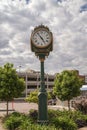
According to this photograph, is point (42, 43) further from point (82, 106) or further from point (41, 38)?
point (82, 106)

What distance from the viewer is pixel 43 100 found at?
62.8 ft

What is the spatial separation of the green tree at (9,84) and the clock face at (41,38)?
204 inches

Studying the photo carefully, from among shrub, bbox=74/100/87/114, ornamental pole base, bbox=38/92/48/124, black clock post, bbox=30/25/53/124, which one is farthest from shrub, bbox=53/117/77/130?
shrub, bbox=74/100/87/114

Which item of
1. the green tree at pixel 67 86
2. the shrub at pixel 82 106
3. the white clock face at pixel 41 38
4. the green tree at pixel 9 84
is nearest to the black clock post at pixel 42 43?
the white clock face at pixel 41 38

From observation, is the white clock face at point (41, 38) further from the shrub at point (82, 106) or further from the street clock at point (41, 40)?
the shrub at point (82, 106)

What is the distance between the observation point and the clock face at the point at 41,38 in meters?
19.4

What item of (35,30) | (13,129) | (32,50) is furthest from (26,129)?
(35,30)

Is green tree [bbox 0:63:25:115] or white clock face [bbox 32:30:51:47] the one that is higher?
white clock face [bbox 32:30:51:47]

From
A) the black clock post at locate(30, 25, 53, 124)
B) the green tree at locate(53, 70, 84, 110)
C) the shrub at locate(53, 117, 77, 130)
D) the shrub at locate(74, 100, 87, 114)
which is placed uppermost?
the black clock post at locate(30, 25, 53, 124)

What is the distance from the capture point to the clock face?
19406mm

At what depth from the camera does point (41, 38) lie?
19453 mm

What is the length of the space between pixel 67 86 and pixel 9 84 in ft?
18.2

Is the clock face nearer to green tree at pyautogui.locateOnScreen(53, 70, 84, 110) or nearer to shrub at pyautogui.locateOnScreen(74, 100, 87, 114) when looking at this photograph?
green tree at pyautogui.locateOnScreen(53, 70, 84, 110)

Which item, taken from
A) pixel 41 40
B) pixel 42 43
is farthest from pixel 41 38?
pixel 42 43
